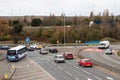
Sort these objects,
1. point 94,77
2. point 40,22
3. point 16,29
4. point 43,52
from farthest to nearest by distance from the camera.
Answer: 1. point 40,22
2. point 16,29
3. point 43,52
4. point 94,77

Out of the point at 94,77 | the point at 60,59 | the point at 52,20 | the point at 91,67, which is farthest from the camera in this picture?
the point at 52,20

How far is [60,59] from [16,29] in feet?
271

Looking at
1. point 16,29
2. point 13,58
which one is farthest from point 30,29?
point 13,58

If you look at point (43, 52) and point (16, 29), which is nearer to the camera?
point (43, 52)

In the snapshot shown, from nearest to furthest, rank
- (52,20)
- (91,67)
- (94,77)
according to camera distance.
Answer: (94,77) < (91,67) < (52,20)

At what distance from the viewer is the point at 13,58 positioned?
2379 inches

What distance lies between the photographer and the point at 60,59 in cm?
5775

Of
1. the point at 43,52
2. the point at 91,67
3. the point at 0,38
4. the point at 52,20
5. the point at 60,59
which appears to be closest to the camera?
the point at 91,67

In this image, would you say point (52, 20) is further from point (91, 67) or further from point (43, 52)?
point (91, 67)

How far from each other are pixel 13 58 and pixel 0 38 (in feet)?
227

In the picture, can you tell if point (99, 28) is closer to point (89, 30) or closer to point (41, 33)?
point (89, 30)

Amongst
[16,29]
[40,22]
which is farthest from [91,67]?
[40,22]

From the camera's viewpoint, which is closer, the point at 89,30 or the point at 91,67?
the point at 91,67

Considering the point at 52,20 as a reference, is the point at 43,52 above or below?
below
